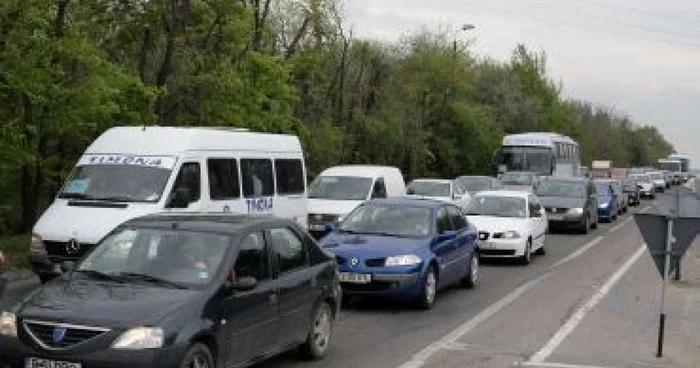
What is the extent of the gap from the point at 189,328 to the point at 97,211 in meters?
6.61

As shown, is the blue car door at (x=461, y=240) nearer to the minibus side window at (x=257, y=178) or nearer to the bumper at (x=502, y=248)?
the minibus side window at (x=257, y=178)

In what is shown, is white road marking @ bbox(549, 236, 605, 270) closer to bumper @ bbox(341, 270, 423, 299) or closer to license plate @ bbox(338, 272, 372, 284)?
bumper @ bbox(341, 270, 423, 299)

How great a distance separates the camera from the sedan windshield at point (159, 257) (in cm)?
816

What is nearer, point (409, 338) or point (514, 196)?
point (409, 338)

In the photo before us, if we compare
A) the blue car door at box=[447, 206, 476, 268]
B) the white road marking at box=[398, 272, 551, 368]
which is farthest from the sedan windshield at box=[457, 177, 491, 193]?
the blue car door at box=[447, 206, 476, 268]

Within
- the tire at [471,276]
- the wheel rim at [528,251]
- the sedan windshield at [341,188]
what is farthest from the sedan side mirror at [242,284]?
the sedan windshield at [341,188]

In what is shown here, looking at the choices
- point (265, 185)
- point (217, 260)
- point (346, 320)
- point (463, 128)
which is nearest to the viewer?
point (217, 260)

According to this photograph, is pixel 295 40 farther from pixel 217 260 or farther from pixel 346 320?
pixel 217 260

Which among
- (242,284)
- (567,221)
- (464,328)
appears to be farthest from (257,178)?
(567,221)

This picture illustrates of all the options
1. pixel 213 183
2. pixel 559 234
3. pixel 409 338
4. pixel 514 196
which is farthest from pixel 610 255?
pixel 409 338

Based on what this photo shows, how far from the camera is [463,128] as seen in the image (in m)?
60.4

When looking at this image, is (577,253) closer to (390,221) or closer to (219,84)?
(219,84)

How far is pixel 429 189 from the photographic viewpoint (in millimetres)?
29141

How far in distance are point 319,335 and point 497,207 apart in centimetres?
1310
